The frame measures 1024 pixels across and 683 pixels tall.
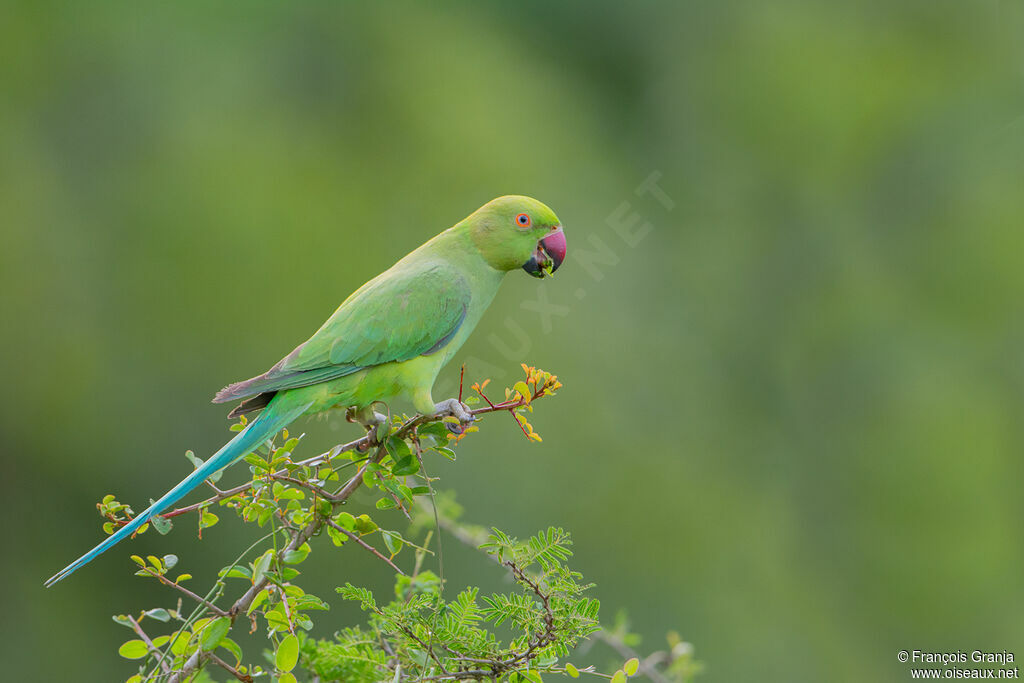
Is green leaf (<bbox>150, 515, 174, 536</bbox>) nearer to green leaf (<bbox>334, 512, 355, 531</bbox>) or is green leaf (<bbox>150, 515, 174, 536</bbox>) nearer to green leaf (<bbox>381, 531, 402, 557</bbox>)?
green leaf (<bbox>334, 512, 355, 531</bbox>)

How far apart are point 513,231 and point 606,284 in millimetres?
6245

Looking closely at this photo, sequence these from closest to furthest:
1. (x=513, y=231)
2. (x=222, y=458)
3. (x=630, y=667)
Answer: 1. (x=630, y=667)
2. (x=222, y=458)
3. (x=513, y=231)

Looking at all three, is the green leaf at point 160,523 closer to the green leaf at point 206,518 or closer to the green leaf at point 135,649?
the green leaf at point 206,518

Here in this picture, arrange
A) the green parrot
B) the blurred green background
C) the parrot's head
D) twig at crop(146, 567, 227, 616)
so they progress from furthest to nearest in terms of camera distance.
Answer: the blurred green background < the parrot's head < the green parrot < twig at crop(146, 567, 227, 616)

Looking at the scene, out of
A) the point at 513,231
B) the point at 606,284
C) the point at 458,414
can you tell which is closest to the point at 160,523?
the point at 458,414

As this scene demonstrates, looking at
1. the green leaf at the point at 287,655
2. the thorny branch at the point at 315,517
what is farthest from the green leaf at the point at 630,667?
the green leaf at the point at 287,655

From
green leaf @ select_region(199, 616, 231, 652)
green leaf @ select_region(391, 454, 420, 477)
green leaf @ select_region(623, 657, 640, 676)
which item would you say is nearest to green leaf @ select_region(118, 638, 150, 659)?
green leaf @ select_region(199, 616, 231, 652)

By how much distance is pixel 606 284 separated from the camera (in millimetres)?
9812

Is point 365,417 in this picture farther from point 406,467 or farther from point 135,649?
point 135,649

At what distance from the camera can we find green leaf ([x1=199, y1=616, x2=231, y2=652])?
1.92 metres

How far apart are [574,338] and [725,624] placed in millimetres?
3358

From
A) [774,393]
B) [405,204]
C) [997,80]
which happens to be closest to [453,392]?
[405,204]

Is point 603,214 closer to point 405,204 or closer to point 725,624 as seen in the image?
point 405,204

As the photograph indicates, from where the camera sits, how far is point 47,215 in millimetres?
8969
